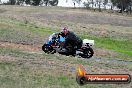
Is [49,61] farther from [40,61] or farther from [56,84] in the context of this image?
[56,84]

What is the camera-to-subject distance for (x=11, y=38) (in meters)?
39.8

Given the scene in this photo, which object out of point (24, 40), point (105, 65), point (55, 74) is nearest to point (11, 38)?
point (24, 40)

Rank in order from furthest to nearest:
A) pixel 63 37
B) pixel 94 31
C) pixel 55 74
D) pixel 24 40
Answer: pixel 94 31 < pixel 24 40 < pixel 55 74 < pixel 63 37

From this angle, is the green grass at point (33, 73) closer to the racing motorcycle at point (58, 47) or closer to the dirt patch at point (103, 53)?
the racing motorcycle at point (58, 47)

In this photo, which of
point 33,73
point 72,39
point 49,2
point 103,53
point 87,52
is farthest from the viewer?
point 49,2

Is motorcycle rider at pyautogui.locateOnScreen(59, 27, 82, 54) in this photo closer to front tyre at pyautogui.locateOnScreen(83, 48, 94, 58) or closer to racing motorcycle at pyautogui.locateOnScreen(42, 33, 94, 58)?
racing motorcycle at pyautogui.locateOnScreen(42, 33, 94, 58)

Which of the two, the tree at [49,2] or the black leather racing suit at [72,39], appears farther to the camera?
the tree at [49,2]

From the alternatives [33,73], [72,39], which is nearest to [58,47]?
[72,39]

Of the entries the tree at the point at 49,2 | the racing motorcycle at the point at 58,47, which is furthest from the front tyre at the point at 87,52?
the tree at the point at 49,2

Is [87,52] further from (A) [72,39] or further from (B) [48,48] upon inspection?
(B) [48,48]

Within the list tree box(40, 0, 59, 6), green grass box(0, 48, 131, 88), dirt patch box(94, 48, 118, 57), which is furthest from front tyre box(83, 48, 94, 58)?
tree box(40, 0, 59, 6)

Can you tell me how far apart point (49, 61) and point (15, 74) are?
5.56m

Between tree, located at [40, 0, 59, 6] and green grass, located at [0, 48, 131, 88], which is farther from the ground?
green grass, located at [0, 48, 131, 88]

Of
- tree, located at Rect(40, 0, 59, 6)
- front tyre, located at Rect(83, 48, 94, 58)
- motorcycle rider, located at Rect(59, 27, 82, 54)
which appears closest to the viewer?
motorcycle rider, located at Rect(59, 27, 82, 54)
